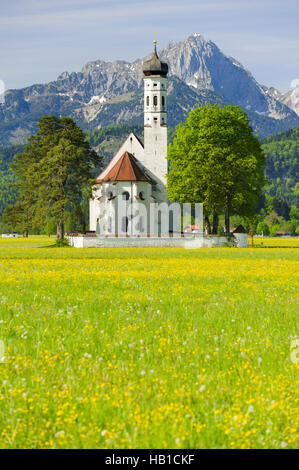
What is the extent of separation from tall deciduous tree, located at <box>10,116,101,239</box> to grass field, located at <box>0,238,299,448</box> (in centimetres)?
5418

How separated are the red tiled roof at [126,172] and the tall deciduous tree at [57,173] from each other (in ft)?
16.2

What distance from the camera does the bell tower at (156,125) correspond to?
83500 mm

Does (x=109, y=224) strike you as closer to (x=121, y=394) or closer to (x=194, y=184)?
(x=194, y=184)

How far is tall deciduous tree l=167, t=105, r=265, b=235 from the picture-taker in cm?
6084

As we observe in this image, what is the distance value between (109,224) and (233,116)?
24488 mm

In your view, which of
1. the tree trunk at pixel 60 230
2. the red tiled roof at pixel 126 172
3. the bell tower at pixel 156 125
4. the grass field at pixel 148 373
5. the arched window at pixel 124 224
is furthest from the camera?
the bell tower at pixel 156 125

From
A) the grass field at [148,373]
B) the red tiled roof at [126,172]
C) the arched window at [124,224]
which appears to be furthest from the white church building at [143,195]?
the grass field at [148,373]

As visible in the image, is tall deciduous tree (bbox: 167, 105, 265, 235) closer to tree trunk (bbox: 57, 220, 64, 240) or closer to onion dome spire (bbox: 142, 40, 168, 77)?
tree trunk (bbox: 57, 220, 64, 240)

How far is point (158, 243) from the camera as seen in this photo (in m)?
64.3

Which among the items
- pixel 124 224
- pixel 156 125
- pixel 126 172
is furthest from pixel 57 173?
pixel 156 125

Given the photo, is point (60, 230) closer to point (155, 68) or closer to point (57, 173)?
point (57, 173)

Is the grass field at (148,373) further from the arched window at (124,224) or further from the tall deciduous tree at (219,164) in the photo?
the arched window at (124,224)

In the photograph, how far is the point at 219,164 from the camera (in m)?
61.3

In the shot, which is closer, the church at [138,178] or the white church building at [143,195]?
the white church building at [143,195]
